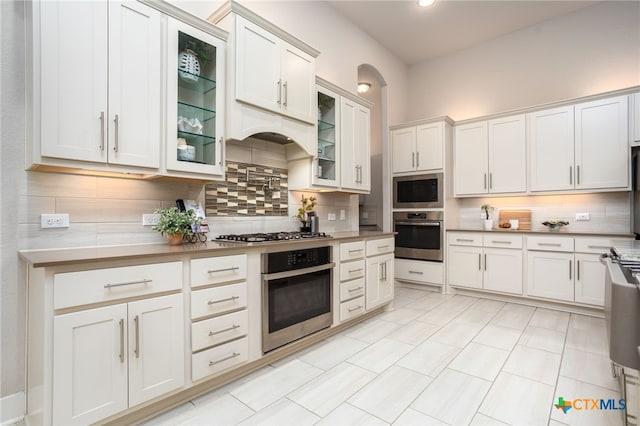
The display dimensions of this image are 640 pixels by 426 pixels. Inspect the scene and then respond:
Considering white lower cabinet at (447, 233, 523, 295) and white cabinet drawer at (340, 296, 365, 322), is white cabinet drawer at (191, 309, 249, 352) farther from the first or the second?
white lower cabinet at (447, 233, 523, 295)

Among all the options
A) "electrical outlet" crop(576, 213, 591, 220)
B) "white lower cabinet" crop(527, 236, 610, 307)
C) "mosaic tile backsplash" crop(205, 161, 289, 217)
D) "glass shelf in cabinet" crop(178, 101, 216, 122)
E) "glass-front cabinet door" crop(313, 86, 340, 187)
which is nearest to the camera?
"glass shelf in cabinet" crop(178, 101, 216, 122)

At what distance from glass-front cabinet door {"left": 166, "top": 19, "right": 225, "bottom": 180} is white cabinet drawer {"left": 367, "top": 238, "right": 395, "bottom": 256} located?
1.69 meters

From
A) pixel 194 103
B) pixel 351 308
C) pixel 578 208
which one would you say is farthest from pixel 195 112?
pixel 578 208

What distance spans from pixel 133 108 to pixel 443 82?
4.80 m

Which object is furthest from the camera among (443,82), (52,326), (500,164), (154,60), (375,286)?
(443,82)

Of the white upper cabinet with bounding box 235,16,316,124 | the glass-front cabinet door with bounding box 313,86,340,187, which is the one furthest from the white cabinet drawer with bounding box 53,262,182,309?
the glass-front cabinet door with bounding box 313,86,340,187

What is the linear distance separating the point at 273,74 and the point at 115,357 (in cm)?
220

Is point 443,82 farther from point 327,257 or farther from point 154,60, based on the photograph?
point 154,60

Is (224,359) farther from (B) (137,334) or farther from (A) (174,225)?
(A) (174,225)

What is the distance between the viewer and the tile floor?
1.72m

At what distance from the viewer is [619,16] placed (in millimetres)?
3734

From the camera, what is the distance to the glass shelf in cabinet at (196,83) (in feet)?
7.00

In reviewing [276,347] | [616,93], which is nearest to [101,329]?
[276,347]

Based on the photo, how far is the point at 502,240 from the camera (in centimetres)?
394
